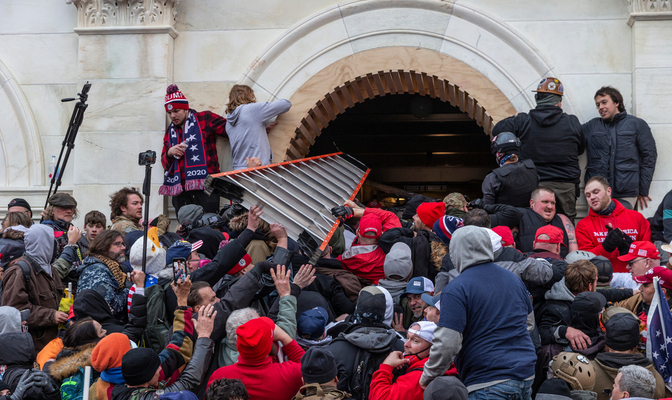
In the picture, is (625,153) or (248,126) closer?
(625,153)

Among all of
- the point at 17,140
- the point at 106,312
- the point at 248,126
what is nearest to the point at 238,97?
the point at 248,126

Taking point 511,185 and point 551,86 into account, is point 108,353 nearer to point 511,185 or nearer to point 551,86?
point 511,185

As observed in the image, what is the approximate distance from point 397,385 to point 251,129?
190 inches

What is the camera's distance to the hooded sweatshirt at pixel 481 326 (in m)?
3.89

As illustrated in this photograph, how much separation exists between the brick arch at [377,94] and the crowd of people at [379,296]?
0.89 metres

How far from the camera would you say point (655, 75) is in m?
8.05

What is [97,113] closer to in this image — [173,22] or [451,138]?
[173,22]

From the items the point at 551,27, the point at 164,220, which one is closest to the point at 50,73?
the point at 164,220

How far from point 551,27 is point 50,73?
6.24 m

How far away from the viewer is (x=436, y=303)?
15.5 feet

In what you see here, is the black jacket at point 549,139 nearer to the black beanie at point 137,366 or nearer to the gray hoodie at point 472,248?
the gray hoodie at point 472,248

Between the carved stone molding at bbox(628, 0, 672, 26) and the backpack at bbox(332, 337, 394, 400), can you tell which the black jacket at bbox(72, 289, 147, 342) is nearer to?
the backpack at bbox(332, 337, 394, 400)

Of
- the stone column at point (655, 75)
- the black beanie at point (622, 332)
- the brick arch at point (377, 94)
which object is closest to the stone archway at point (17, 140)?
the brick arch at point (377, 94)

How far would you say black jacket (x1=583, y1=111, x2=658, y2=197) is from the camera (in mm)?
7773
